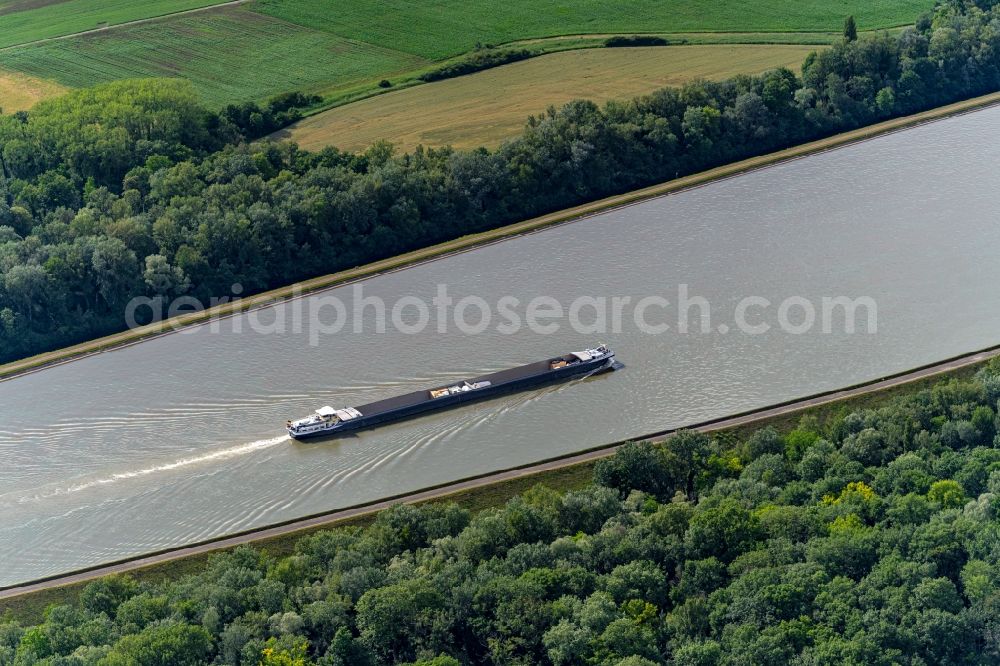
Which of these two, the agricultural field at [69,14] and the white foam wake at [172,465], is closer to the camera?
the white foam wake at [172,465]

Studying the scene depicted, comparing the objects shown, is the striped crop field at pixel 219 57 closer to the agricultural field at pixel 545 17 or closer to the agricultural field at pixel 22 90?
the agricultural field at pixel 22 90

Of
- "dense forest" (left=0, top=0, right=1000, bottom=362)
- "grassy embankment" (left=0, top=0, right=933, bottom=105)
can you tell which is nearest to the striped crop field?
"grassy embankment" (left=0, top=0, right=933, bottom=105)

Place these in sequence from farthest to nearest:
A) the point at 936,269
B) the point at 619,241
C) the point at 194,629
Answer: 1. the point at 619,241
2. the point at 936,269
3. the point at 194,629

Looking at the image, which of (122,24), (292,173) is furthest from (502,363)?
(122,24)

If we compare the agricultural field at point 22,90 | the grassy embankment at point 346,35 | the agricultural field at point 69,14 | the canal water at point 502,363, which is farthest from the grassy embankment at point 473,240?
the agricultural field at point 69,14

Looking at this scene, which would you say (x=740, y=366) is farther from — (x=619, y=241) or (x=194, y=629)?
(x=194, y=629)

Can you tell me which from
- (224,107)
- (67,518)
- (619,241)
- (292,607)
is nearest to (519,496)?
(292,607)

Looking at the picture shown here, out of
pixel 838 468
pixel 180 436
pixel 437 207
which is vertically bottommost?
pixel 838 468

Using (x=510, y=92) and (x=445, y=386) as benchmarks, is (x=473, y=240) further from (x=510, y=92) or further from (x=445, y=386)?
(x=510, y=92)
